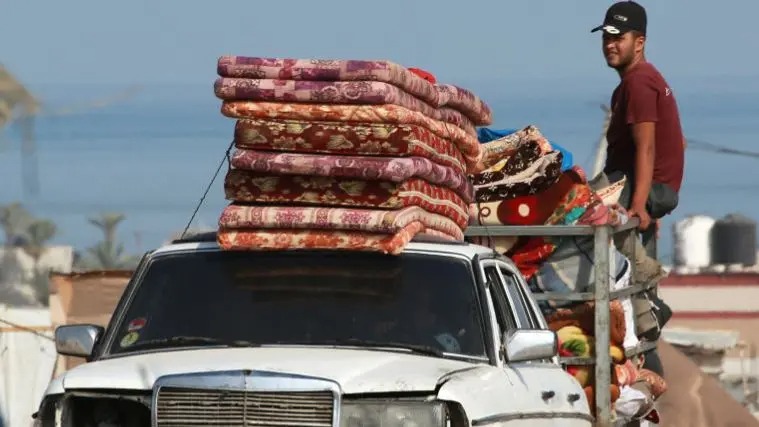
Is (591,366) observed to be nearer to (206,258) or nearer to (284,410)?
(206,258)

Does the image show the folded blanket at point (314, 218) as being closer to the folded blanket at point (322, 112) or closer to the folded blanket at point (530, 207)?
the folded blanket at point (322, 112)

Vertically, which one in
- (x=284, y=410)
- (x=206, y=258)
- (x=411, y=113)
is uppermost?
(x=411, y=113)

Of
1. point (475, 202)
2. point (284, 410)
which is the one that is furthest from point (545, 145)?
point (284, 410)

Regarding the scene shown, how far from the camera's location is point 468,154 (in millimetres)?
12383

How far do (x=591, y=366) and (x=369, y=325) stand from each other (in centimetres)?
313

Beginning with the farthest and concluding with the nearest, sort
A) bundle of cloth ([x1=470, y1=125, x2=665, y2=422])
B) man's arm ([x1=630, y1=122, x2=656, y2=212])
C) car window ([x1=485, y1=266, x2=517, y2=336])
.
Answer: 1. man's arm ([x1=630, y1=122, x2=656, y2=212])
2. bundle of cloth ([x1=470, y1=125, x2=665, y2=422])
3. car window ([x1=485, y1=266, x2=517, y2=336])

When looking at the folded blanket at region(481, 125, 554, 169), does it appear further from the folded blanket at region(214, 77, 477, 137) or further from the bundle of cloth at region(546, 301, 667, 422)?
the folded blanket at region(214, 77, 477, 137)

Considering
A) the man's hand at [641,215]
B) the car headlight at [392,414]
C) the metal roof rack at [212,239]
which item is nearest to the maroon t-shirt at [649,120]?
the man's hand at [641,215]

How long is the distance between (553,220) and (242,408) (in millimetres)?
4944

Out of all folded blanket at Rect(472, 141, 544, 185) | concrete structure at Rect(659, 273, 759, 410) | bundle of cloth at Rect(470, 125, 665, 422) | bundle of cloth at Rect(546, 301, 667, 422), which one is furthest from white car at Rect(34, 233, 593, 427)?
concrete structure at Rect(659, 273, 759, 410)

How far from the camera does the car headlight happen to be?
29.0 feet

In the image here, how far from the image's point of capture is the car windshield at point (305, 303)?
385 inches

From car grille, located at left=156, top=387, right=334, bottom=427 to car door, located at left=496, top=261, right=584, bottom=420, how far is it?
4.54ft

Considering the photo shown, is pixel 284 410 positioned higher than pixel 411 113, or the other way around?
pixel 411 113
